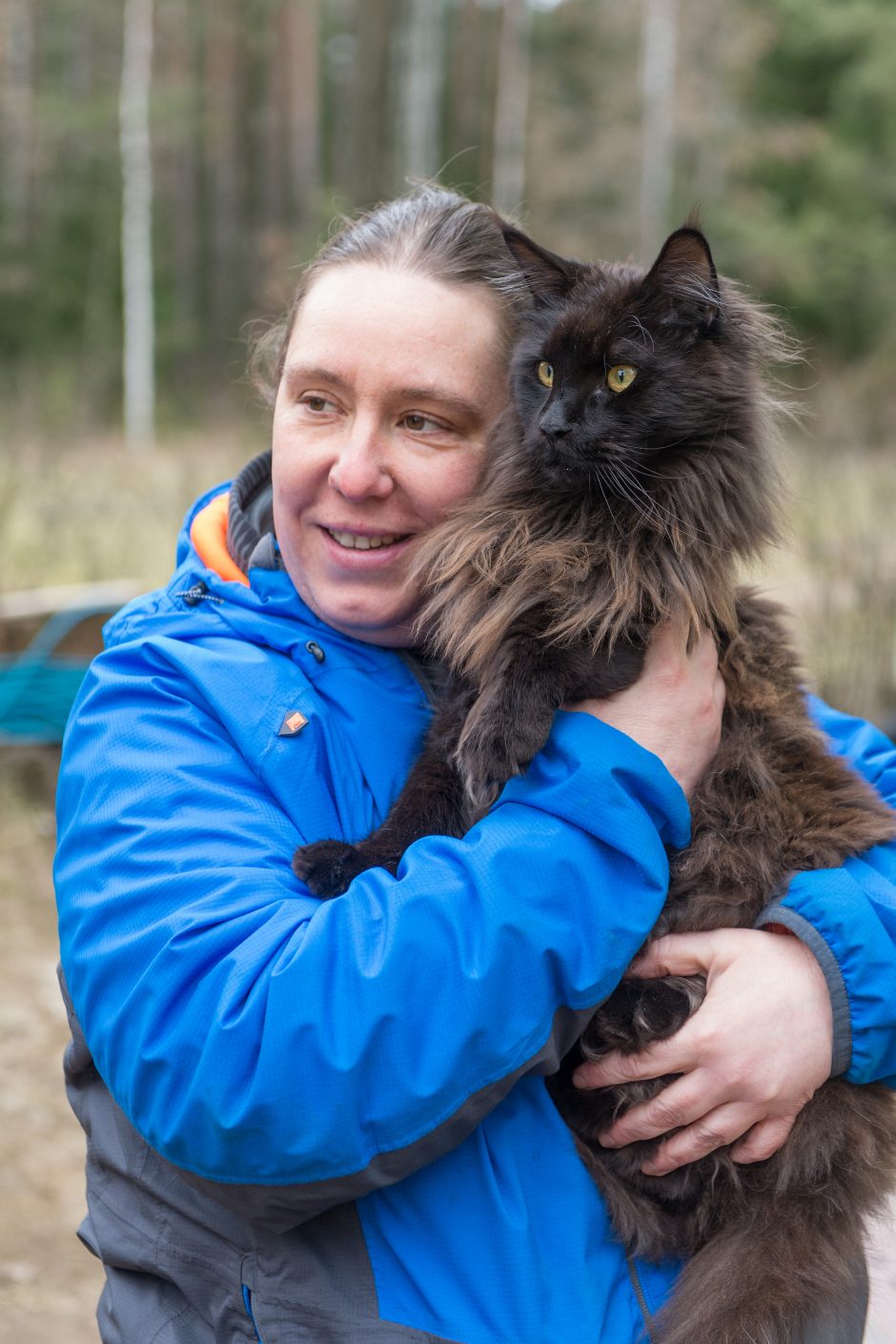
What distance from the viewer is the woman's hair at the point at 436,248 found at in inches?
75.4

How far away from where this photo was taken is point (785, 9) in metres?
22.8

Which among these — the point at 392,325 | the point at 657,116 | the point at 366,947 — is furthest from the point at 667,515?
the point at 657,116

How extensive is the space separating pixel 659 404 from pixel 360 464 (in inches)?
21.1

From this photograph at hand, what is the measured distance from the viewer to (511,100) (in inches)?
760

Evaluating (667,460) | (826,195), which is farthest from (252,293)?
(667,460)

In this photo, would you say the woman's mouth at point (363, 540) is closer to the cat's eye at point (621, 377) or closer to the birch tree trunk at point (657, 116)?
the cat's eye at point (621, 377)

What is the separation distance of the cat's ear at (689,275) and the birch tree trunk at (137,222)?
16.6 meters

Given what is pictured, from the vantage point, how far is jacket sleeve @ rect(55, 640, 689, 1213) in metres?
1.34

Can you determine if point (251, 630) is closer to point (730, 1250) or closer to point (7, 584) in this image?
point (730, 1250)

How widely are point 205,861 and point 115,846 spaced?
123 millimetres

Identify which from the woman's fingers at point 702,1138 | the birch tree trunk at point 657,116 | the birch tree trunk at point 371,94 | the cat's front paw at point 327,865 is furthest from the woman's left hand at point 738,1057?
the birch tree trunk at point 657,116

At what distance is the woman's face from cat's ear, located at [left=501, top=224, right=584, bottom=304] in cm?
12

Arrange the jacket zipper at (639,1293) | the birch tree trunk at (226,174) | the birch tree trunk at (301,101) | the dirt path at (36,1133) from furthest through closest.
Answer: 1. the birch tree trunk at (226,174)
2. the birch tree trunk at (301,101)
3. the dirt path at (36,1133)
4. the jacket zipper at (639,1293)

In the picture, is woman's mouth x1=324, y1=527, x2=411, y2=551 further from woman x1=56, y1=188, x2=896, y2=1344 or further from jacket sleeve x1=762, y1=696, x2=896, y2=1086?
jacket sleeve x1=762, y1=696, x2=896, y2=1086
